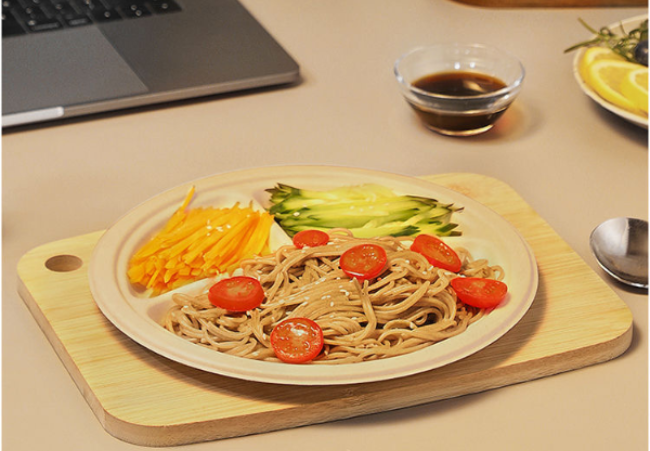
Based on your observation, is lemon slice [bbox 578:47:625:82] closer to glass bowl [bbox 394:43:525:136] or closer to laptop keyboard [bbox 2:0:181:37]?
glass bowl [bbox 394:43:525:136]

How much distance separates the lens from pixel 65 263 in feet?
4.31

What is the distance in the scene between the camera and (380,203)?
1.38 metres

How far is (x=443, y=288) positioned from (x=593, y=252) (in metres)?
0.35

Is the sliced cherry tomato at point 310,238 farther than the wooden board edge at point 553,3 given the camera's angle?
No

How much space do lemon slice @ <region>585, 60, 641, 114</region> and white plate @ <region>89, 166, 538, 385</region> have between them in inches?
20.3

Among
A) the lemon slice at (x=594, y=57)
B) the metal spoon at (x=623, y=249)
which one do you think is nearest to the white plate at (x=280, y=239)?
the metal spoon at (x=623, y=249)

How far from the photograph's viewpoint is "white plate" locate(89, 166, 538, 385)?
1.01 meters

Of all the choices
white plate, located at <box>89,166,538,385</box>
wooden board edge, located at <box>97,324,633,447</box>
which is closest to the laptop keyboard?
white plate, located at <box>89,166,538,385</box>

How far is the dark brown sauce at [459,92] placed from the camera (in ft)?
5.53

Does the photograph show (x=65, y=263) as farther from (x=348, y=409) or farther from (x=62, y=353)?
(x=348, y=409)

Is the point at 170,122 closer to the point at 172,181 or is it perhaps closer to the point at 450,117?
the point at 172,181

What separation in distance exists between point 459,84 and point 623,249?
0.57 metres

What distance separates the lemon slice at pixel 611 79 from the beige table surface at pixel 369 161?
0.32ft

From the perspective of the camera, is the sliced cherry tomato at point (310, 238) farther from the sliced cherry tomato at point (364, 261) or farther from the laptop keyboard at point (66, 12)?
the laptop keyboard at point (66, 12)
